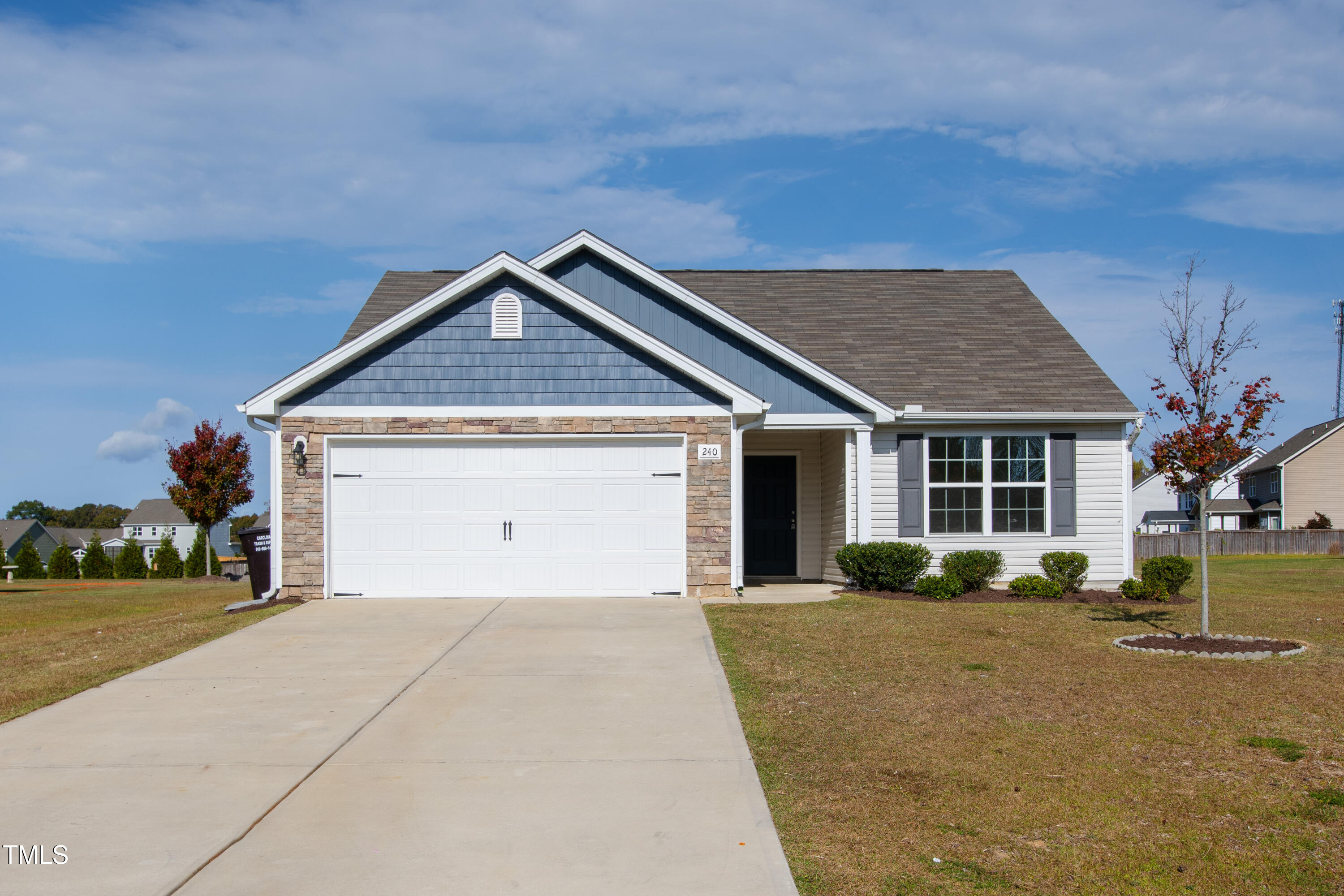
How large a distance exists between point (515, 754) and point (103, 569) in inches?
1184

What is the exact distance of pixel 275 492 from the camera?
43.2ft

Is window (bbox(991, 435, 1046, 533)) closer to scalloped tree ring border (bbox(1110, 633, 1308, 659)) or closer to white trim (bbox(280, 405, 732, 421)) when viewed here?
white trim (bbox(280, 405, 732, 421))

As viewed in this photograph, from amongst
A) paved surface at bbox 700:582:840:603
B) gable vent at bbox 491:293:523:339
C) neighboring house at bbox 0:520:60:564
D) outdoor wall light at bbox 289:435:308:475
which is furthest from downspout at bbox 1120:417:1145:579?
neighboring house at bbox 0:520:60:564

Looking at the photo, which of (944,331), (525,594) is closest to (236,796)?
(525,594)

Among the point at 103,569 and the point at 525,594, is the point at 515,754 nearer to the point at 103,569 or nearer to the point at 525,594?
the point at 525,594

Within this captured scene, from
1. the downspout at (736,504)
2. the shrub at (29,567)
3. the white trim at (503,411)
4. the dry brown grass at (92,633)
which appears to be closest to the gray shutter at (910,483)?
the downspout at (736,504)

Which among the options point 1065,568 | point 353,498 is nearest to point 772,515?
point 1065,568

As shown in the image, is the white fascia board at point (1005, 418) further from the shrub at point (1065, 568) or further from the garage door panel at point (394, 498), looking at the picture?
the garage door panel at point (394, 498)

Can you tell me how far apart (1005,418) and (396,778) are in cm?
1152

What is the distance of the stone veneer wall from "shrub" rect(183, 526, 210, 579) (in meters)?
16.7

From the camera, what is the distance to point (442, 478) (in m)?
13.4

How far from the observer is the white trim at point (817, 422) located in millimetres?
15039

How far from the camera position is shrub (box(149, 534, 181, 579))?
28.6 meters

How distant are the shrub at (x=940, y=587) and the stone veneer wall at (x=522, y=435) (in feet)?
9.67
